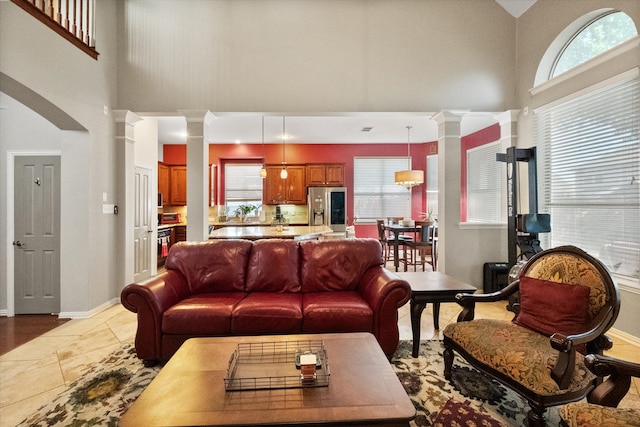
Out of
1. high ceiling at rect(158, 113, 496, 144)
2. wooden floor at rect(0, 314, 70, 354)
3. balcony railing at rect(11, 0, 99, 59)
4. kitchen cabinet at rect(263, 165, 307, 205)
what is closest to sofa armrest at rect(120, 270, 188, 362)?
wooden floor at rect(0, 314, 70, 354)

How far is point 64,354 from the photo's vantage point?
270 centimetres

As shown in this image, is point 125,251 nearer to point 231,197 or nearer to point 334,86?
point 334,86

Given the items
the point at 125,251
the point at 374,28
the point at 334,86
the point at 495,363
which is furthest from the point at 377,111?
the point at 125,251

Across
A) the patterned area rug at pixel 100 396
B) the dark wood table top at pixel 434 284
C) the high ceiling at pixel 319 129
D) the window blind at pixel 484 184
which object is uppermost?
the high ceiling at pixel 319 129

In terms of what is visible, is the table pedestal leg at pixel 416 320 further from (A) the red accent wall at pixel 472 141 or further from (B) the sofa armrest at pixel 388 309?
(A) the red accent wall at pixel 472 141

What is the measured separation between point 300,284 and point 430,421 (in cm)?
152

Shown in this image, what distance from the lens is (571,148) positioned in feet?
11.8

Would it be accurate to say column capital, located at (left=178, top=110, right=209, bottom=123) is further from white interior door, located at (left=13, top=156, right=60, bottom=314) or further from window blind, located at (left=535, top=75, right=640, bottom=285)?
window blind, located at (left=535, top=75, right=640, bottom=285)

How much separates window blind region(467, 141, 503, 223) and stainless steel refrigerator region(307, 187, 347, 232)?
9.55 feet

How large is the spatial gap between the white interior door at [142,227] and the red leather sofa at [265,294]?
2.35 meters

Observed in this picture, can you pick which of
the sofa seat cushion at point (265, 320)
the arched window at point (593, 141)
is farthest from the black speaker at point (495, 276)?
the sofa seat cushion at point (265, 320)

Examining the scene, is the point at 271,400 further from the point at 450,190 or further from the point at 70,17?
the point at 70,17

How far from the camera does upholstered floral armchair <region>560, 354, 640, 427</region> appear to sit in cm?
115

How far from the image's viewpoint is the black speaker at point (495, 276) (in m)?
4.32
